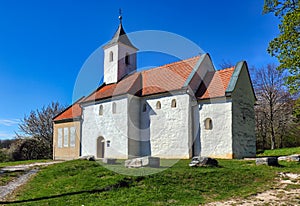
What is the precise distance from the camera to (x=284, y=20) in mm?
14086

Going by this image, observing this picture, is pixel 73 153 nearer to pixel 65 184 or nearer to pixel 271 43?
pixel 65 184

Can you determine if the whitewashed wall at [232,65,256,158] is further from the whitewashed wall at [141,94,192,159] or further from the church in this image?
the whitewashed wall at [141,94,192,159]

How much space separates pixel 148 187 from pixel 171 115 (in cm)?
1181

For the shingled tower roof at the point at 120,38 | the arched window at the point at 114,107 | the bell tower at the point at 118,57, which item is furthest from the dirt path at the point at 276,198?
the shingled tower roof at the point at 120,38

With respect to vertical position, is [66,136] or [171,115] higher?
[171,115]

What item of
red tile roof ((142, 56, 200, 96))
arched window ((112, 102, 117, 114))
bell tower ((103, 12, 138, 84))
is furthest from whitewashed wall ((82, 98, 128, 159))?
bell tower ((103, 12, 138, 84))

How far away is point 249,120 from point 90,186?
15064 mm

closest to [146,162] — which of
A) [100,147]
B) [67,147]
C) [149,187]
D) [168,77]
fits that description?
[149,187]

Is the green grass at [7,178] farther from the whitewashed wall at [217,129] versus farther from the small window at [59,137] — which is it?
the small window at [59,137]

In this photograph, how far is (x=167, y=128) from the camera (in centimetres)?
2169

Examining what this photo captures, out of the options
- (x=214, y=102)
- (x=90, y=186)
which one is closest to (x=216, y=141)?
(x=214, y=102)

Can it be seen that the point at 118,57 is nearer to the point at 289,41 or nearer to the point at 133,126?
the point at 133,126

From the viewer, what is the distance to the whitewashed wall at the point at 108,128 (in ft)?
75.4

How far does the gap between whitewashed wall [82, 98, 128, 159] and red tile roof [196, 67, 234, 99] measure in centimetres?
645
